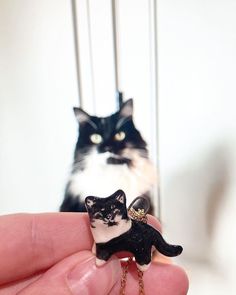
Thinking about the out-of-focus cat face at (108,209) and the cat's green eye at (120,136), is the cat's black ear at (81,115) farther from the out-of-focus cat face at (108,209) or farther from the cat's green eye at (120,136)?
the out-of-focus cat face at (108,209)

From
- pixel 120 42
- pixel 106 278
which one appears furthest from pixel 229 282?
pixel 120 42

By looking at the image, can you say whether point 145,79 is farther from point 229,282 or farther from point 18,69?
point 229,282

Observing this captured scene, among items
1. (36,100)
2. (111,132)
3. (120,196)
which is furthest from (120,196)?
(36,100)

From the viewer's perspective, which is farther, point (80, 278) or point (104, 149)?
point (104, 149)

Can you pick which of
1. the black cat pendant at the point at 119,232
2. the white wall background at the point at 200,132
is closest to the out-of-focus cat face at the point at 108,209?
the black cat pendant at the point at 119,232

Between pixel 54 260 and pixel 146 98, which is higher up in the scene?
pixel 146 98

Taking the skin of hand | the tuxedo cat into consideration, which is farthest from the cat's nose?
the skin of hand

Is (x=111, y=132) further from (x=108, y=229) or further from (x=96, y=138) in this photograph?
(x=108, y=229)
